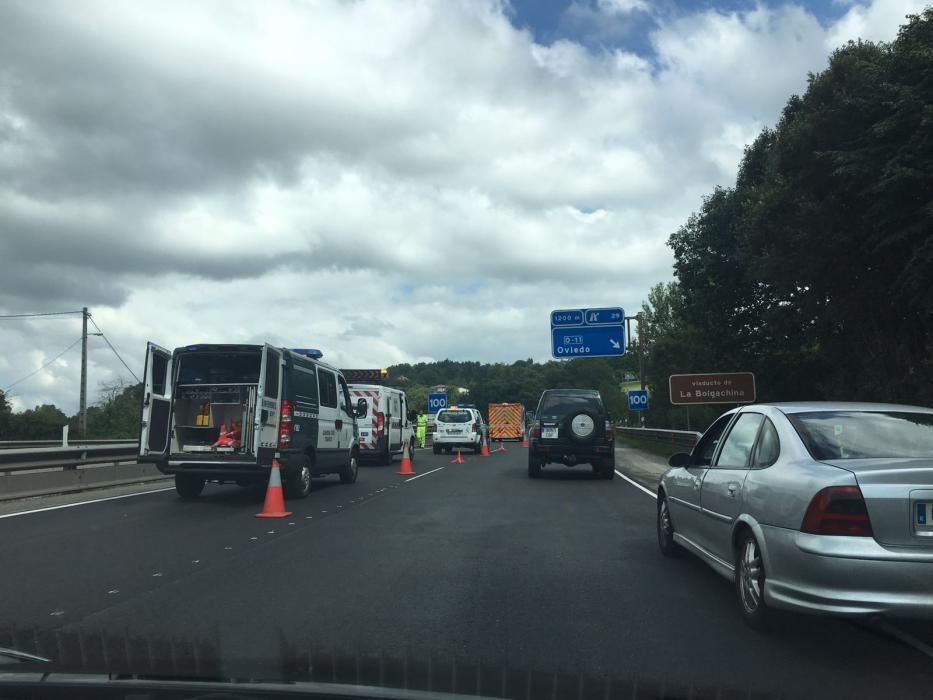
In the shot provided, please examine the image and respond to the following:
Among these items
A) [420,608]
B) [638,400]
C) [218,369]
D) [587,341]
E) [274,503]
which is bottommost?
[420,608]

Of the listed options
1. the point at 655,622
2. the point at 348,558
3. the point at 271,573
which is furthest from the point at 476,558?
the point at 655,622

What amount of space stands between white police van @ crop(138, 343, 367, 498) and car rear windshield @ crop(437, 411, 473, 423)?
19.2 meters

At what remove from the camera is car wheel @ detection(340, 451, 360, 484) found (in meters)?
17.2

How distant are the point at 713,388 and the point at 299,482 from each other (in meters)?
14.9

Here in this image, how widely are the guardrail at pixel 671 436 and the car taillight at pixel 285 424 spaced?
42.3 feet

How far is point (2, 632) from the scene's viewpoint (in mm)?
5211

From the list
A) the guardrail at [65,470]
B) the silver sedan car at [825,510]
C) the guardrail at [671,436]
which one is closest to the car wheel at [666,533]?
the silver sedan car at [825,510]

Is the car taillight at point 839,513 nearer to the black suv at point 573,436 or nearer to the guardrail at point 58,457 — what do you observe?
the guardrail at point 58,457

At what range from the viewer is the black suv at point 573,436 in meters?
18.6

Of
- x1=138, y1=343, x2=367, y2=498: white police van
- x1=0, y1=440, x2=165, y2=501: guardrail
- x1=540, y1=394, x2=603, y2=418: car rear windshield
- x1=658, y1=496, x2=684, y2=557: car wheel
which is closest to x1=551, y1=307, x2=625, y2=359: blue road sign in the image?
x1=540, y1=394, x2=603, y2=418: car rear windshield

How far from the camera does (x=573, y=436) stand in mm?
18578

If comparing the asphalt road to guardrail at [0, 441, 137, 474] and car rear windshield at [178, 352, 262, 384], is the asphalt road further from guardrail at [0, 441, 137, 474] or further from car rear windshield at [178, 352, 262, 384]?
car rear windshield at [178, 352, 262, 384]

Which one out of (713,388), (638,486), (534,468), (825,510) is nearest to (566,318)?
(713,388)

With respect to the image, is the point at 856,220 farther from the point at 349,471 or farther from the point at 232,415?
the point at 232,415
